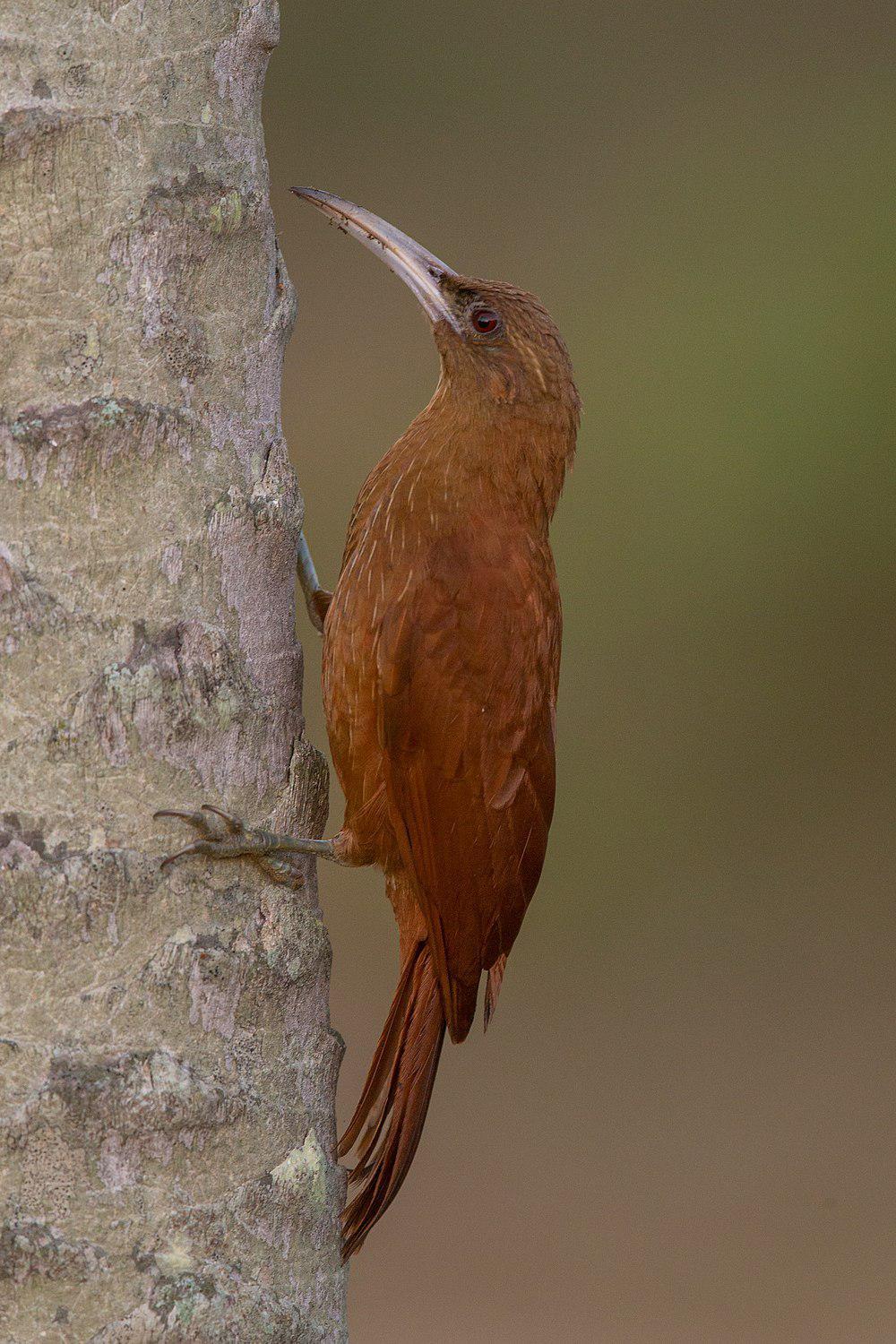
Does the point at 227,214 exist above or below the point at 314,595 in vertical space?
above

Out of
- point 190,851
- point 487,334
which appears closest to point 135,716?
point 190,851

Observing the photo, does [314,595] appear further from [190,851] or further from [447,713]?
[190,851]

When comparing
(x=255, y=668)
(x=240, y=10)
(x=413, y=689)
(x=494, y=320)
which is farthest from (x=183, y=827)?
(x=494, y=320)

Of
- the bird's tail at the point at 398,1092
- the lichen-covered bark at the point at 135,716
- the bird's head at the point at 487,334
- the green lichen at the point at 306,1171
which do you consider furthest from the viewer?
the bird's head at the point at 487,334

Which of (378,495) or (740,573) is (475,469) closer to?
(378,495)

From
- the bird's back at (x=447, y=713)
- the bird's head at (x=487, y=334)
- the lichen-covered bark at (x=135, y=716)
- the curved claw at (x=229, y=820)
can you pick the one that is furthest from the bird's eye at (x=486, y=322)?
the curved claw at (x=229, y=820)

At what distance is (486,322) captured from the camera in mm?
1990

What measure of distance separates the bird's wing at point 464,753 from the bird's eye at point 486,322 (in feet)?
1.04

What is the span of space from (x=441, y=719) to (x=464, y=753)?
5 centimetres

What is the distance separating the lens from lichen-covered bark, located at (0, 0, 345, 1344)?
3.98 ft

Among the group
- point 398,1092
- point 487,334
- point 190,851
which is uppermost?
point 487,334

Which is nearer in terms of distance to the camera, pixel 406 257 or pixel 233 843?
pixel 233 843

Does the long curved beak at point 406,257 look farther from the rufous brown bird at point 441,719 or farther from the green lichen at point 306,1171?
the green lichen at point 306,1171

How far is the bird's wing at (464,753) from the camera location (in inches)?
69.4
